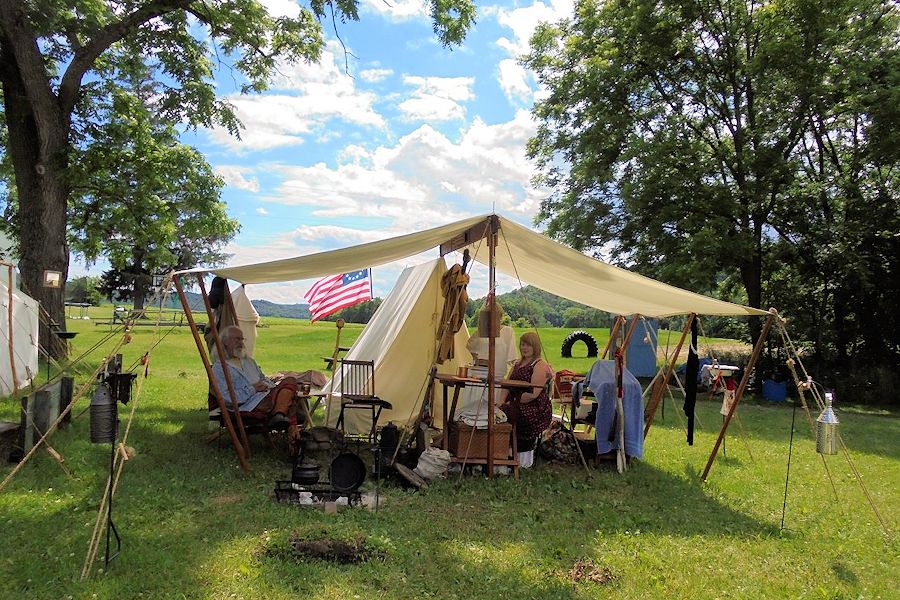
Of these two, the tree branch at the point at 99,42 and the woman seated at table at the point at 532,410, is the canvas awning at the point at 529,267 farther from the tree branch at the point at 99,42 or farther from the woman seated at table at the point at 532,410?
the tree branch at the point at 99,42

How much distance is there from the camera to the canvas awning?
15.4 feet

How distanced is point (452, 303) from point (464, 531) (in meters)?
2.42

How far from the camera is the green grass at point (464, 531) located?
9.88 feet

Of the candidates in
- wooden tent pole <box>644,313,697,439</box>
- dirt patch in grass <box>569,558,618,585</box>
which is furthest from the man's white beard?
wooden tent pole <box>644,313,697,439</box>

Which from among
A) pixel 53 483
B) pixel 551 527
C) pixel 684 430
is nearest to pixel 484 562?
pixel 551 527

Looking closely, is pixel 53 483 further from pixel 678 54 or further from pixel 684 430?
pixel 678 54

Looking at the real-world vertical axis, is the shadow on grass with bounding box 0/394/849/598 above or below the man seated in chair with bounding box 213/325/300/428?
below

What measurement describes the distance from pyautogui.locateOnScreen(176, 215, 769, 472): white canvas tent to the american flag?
7.36 ft

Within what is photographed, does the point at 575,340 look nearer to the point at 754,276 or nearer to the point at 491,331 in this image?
the point at 754,276

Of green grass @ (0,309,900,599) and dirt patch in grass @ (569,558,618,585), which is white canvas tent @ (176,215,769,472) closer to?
green grass @ (0,309,900,599)

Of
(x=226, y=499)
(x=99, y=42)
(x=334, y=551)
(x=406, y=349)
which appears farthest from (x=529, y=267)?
(x=99, y=42)

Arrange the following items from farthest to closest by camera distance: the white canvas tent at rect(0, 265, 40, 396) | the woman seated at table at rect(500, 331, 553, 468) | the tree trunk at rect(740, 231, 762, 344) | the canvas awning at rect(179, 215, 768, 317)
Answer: the tree trunk at rect(740, 231, 762, 344) → the white canvas tent at rect(0, 265, 40, 396) → the woman seated at table at rect(500, 331, 553, 468) → the canvas awning at rect(179, 215, 768, 317)

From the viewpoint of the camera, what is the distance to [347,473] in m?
4.16

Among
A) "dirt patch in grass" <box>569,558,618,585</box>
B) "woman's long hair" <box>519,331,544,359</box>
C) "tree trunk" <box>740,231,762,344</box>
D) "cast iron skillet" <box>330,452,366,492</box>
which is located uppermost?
"tree trunk" <box>740,231,762,344</box>
